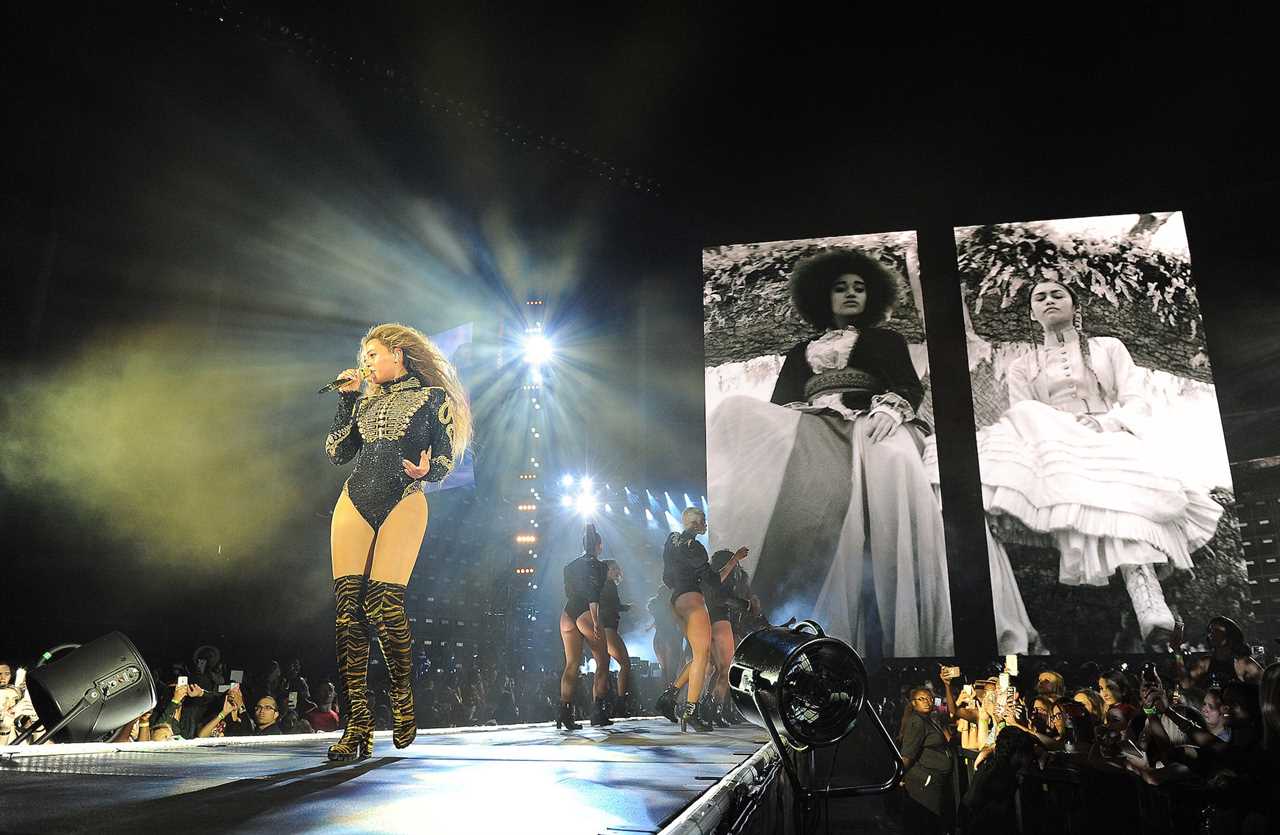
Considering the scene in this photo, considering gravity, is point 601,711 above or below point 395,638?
below

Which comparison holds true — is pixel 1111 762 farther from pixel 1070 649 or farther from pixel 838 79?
pixel 838 79

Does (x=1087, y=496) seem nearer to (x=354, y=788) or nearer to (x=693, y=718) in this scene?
(x=693, y=718)

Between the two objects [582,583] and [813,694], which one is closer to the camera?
[813,694]

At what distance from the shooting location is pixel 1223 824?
137 inches

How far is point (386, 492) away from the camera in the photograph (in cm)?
356

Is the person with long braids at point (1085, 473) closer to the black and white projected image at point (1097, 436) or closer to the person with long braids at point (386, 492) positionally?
the black and white projected image at point (1097, 436)

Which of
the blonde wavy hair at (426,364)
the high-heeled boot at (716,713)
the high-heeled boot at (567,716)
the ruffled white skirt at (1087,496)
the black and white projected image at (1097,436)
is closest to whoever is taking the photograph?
the blonde wavy hair at (426,364)

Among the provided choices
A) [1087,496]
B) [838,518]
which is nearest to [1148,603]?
[1087,496]

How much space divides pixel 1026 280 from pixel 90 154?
11.8 m

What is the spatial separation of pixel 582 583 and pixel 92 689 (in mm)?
3217

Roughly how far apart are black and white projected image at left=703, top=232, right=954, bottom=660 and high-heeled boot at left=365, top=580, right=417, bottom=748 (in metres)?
7.92

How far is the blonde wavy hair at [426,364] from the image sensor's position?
3.89m

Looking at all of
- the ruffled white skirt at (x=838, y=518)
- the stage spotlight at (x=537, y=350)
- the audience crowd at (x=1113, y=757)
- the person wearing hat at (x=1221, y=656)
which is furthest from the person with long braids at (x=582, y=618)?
the ruffled white skirt at (x=838, y=518)

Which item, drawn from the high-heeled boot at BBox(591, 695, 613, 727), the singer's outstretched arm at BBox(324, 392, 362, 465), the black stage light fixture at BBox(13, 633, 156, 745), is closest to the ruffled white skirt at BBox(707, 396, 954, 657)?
the high-heeled boot at BBox(591, 695, 613, 727)
